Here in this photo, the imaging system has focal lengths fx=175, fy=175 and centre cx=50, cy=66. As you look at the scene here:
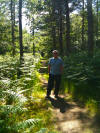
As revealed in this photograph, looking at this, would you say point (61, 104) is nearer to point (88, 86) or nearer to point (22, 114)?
point (22, 114)

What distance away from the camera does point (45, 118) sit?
5176 mm

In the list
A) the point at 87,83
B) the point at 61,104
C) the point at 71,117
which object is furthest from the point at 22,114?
the point at 87,83

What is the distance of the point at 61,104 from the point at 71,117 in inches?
50.0

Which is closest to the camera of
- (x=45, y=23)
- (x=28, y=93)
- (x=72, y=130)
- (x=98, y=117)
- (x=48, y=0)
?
(x=72, y=130)

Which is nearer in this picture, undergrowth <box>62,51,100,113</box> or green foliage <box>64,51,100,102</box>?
undergrowth <box>62,51,100,113</box>

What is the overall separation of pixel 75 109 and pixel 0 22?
12.3m

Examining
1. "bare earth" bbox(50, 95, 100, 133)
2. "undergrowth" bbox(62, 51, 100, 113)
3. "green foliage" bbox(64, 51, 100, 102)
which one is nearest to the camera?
"bare earth" bbox(50, 95, 100, 133)

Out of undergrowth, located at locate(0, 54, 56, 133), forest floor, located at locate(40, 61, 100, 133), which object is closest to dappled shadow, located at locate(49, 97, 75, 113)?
forest floor, located at locate(40, 61, 100, 133)

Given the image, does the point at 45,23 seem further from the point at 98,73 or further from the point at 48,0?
the point at 98,73

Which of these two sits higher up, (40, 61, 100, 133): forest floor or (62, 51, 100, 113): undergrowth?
(62, 51, 100, 113): undergrowth

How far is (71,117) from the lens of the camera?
17.6 feet

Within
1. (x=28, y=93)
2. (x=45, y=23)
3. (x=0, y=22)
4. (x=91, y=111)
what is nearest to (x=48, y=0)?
(x=45, y=23)

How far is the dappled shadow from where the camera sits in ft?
20.2

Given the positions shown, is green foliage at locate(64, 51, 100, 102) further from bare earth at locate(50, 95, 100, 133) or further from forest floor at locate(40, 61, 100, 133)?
bare earth at locate(50, 95, 100, 133)
